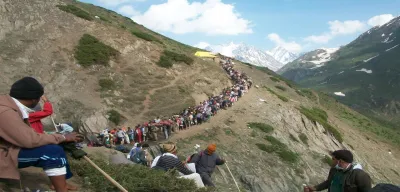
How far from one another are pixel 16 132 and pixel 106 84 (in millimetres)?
33504

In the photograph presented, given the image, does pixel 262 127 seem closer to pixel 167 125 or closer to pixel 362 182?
pixel 167 125

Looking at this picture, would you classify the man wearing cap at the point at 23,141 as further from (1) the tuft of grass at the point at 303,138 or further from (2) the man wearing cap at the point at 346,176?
(1) the tuft of grass at the point at 303,138

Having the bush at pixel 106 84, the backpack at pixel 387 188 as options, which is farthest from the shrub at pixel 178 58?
the backpack at pixel 387 188

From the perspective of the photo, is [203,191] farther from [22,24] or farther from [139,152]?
[22,24]

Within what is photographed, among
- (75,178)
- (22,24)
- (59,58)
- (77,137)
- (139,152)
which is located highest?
(22,24)

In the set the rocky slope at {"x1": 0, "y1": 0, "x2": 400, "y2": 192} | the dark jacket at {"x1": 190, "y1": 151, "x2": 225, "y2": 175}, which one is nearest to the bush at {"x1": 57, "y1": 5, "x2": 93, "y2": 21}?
the rocky slope at {"x1": 0, "y1": 0, "x2": 400, "y2": 192}

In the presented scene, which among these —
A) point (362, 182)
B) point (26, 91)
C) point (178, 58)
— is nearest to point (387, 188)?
point (362, 182)

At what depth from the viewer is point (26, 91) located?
17.7 ft

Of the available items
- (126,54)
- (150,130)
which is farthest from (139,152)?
(126,54)

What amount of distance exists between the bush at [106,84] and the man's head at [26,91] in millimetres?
32182

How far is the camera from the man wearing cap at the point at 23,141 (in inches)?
198

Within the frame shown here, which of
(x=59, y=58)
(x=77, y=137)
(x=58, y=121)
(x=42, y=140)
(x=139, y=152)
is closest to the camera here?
(x=42, y=140)

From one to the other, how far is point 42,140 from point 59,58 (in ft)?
119

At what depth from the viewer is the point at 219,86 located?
47.2 metres
